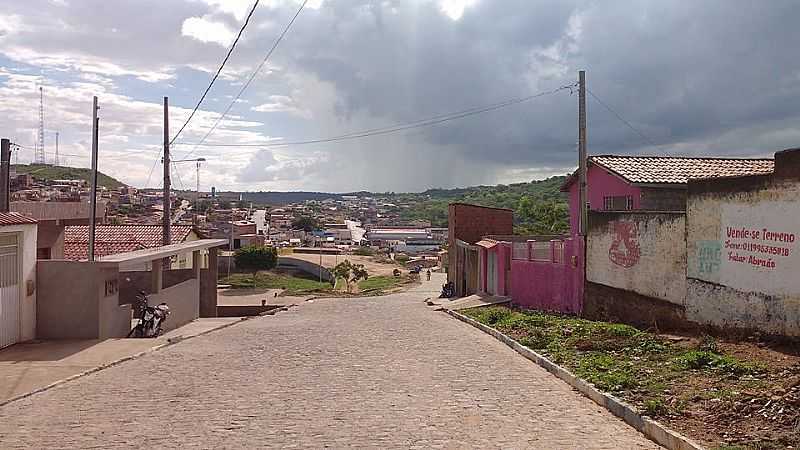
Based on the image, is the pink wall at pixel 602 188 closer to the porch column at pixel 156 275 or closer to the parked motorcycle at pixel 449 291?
the parked motorcycle at pixel 449 291

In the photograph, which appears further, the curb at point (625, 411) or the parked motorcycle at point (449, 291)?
the parked motorcycle at point (449, 291)

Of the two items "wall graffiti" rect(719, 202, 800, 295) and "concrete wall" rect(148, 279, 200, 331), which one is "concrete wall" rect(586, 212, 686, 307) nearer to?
"wall graffiti" rect(719, 202, 800, 295)

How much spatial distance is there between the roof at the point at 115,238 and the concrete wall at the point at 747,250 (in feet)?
85.2

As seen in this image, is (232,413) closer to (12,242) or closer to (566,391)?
(566,391)

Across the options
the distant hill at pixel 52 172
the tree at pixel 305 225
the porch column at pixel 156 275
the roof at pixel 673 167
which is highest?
the distant hill at pixel 52 172

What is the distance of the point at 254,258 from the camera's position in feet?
181

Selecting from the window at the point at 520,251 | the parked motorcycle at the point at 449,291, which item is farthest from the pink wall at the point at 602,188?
the parked motorcycle at the point at 449,291

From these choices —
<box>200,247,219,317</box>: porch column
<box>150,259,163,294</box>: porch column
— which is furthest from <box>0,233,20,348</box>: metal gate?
<box>200,247,219,317</box>: porch column

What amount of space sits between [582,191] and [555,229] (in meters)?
32.3

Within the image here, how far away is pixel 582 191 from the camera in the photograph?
1941cm

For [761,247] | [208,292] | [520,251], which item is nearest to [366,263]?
[208,292]

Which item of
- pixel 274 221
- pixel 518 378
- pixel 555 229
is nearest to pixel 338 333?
pixel 518 378

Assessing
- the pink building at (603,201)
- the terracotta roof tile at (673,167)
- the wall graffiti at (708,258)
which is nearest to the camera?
the wall graffiti at (708,258)

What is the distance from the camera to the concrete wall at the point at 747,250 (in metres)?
10.3
